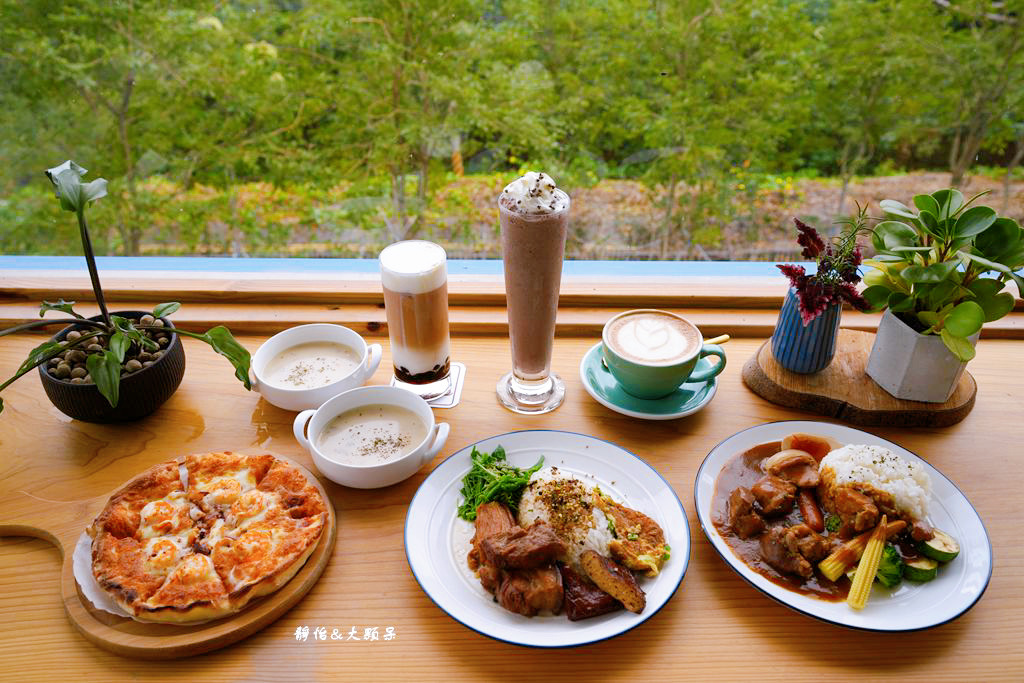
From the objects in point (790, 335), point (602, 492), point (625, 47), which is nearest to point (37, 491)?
point (602, 492)

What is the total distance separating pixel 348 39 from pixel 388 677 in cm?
261

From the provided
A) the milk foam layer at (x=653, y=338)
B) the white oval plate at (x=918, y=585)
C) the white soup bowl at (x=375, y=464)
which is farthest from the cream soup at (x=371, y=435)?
the white oval plate at (x=918, y=585)

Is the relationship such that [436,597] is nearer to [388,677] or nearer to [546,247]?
[388,677]

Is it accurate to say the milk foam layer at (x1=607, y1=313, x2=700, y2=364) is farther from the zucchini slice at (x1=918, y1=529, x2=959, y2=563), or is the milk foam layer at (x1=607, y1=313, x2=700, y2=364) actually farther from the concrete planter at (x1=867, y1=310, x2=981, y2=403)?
the zucchini slice at (x1=918, y1=529, x2=959, y2=563)

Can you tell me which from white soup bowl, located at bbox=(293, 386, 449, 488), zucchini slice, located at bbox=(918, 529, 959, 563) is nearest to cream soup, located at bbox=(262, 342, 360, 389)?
white soup bowl, located at bbox=(293, 386, 449, 488)

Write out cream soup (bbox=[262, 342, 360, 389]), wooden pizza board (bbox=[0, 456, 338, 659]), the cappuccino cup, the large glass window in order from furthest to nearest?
the large glass window < cream soup (bbox=[262, 342, 360, 389]) < the cappuccino cup < wooden pizza board (bbox=[0, 456, 338, 659])

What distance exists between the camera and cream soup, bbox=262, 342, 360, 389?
1646 mm

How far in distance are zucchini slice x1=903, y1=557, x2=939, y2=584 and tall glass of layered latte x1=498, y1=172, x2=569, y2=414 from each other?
79cm

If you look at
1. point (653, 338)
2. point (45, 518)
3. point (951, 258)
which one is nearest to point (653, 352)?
point (653, 338)

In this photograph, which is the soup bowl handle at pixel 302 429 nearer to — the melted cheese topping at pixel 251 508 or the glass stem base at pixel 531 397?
the melted cheese topping at pixel 251 508

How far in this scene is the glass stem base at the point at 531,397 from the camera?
5.47 ft

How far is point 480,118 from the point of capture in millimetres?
2941

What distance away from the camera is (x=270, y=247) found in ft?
10.1

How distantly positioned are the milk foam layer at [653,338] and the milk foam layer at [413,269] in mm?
424
